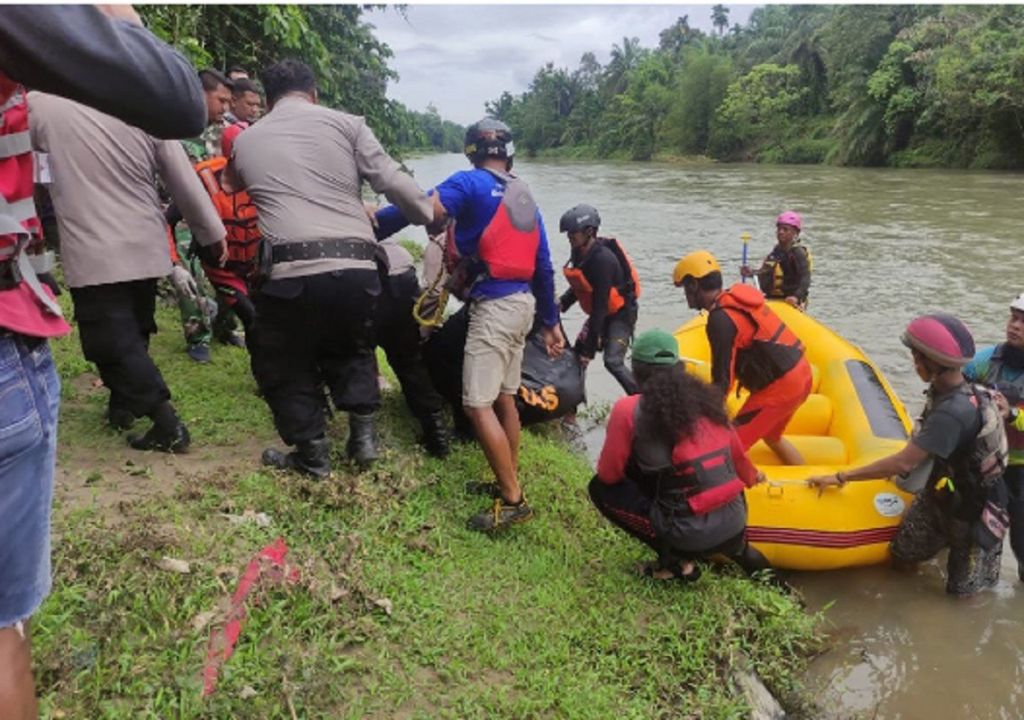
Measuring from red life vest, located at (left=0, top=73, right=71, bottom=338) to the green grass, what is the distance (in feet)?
3.98

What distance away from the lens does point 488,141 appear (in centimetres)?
355

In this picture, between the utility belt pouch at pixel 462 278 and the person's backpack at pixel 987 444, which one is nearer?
the person's backpack at pixel 987 444

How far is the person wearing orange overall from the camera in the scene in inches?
167

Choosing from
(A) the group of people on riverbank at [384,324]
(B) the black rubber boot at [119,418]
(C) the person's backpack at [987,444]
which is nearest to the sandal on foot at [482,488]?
(A) the group of people on riverbank at [384,324]

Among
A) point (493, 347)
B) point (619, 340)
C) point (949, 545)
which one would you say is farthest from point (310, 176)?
point (949, 545)

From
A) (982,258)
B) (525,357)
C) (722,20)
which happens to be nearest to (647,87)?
(722,20)

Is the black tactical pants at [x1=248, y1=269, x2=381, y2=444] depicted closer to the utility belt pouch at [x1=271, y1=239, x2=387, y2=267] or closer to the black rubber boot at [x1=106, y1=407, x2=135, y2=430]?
the utility belt pouch at [x1=271, y1=239, x2=387, y2=267]

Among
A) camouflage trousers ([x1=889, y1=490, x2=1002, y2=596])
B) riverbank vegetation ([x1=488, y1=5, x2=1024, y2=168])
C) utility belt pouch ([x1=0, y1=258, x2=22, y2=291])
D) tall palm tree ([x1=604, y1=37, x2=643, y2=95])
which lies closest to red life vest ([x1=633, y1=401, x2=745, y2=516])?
camouflage trousers ([x1=889, y1=490, x2=1002, y2=596])

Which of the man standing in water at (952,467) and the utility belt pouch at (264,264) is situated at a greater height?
the utility belt pouch at (264,264)

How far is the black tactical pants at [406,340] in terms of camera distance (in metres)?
4.00

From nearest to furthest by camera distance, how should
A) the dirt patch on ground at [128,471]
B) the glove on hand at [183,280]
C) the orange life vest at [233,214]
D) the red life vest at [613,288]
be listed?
the dirt patch on ground at [128,471]
the glove on hand at [183,280]
the orange life vest at [233,214]
the red life vest at [613,288]

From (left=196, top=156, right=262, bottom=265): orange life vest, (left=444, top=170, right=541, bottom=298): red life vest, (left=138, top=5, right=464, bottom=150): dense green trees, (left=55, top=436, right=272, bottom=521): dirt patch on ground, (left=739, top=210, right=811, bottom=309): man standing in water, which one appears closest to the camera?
(left=55, top=436, right=272, bottom=521): dirt patch on ground

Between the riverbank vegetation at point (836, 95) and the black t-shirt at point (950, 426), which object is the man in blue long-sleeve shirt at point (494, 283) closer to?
the black t-shirt at point (950, 426)

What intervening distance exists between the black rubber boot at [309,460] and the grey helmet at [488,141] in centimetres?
148
